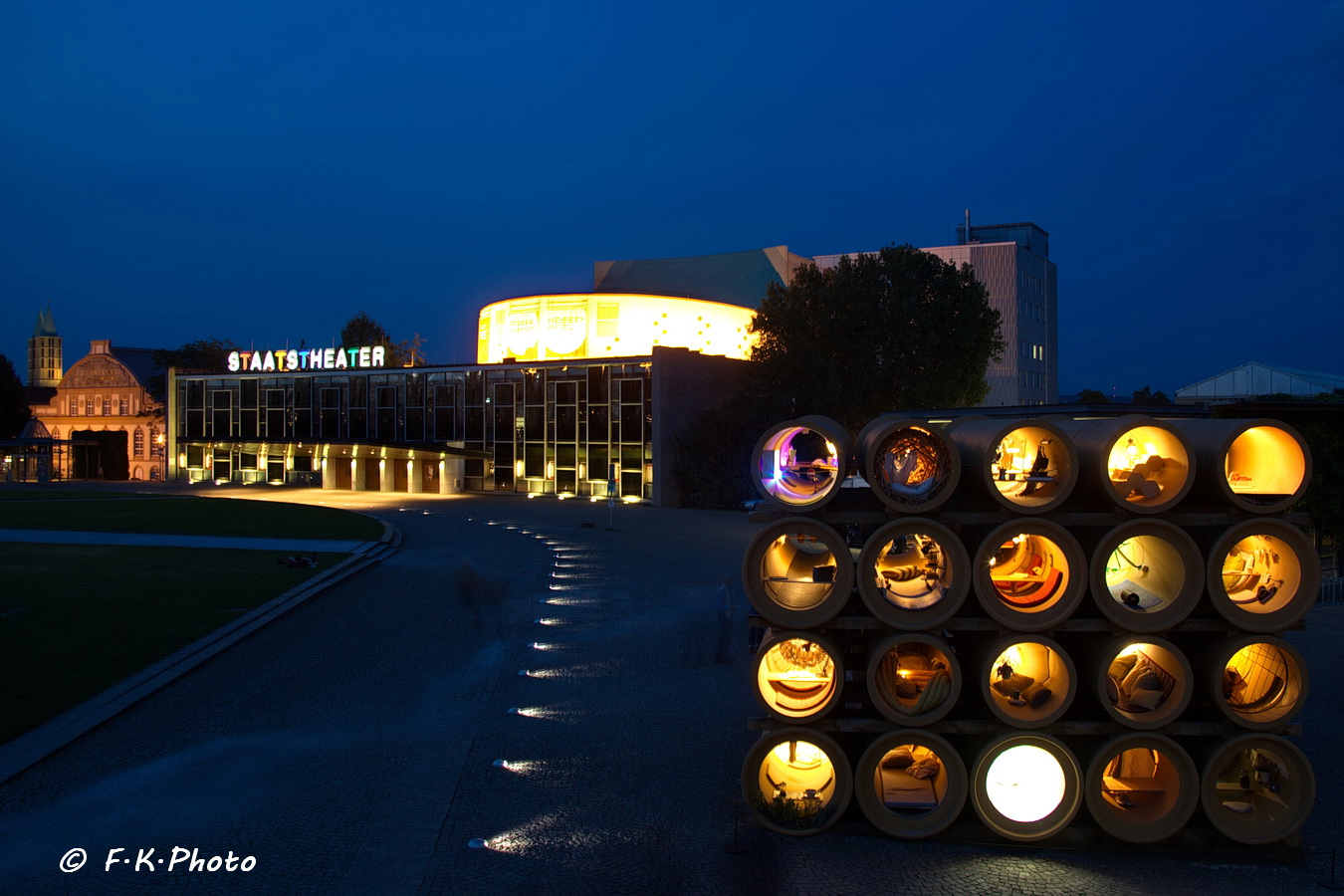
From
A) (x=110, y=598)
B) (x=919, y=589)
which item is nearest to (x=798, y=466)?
(x=919, y=589)

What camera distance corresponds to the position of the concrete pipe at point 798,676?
755 cm

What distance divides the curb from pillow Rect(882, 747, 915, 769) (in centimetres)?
796

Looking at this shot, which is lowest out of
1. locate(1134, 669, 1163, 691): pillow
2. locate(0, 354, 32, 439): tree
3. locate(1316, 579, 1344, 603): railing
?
locate(1316, 579, 1344, 603): railing

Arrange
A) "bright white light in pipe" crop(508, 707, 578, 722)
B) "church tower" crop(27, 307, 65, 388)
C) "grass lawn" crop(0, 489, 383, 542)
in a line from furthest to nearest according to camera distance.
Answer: "church tower" crop(27, 307, 65, 388), "grass lawn" crop(0, 489, 383, 542), "bright white light in pipe" crop(508, 707, 578, 722)

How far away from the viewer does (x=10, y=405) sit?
266 ft

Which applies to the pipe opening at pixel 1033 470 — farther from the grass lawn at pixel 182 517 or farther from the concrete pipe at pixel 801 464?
the grass lawn at pixel 182 517

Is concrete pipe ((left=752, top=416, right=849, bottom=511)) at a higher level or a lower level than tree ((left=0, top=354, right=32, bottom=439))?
lower

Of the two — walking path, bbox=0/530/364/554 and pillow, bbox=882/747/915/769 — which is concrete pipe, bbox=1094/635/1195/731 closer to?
pillow, bbox=882/747/915/769

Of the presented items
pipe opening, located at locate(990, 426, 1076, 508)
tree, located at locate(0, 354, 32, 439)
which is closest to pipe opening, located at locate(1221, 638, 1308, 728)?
pipe opening, located at locate(990, 426, 1076, 508)

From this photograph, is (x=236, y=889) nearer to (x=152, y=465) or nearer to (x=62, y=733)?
(x=62, y=733)

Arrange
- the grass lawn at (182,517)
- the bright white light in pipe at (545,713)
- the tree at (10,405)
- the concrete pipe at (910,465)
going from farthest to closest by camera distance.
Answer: the tree at (10,405)
the grass lawn at (182,517)
the bright white light in pipe at (545,713)
the concrete pipe at (910,465)

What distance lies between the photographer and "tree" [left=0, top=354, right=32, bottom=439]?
8031 centimetres

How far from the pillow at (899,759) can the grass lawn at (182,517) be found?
2305 cm

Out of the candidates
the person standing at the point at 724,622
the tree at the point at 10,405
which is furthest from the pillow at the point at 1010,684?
the tree at the point at 10,405
